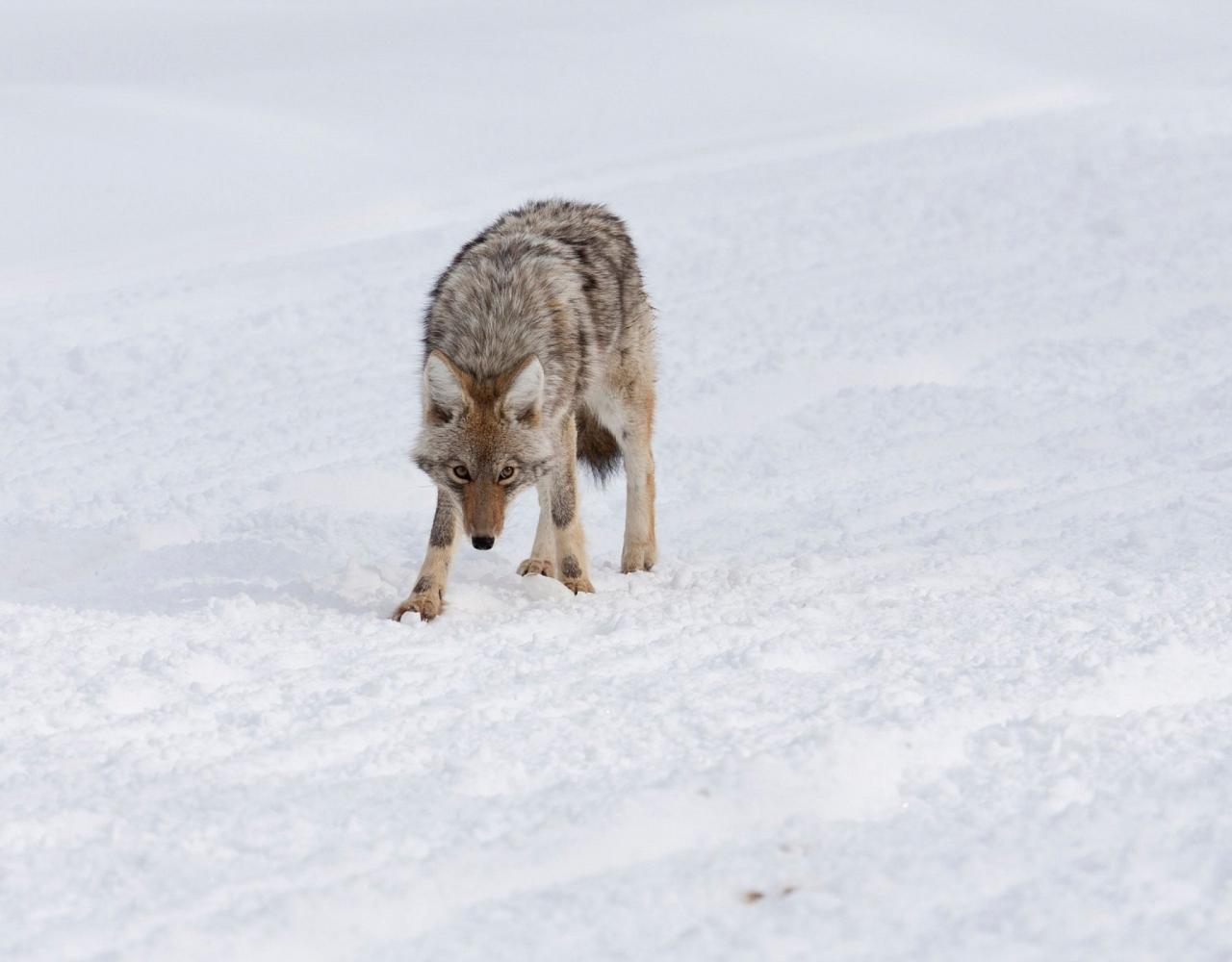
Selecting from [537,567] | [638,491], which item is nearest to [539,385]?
[537,567]

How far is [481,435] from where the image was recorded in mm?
5734

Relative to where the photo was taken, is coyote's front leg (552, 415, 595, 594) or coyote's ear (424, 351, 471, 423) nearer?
coyote's ear (424, 351, 471, 423)

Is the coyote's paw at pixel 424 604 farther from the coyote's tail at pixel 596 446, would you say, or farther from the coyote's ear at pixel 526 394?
the coyote's tail at pixel 596 446

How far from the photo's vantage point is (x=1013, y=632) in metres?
5.02

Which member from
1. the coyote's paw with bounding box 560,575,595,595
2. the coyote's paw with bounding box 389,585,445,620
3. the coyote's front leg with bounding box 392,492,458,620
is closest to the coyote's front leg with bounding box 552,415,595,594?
the coyote's paw with bounding box 560,575,595,595

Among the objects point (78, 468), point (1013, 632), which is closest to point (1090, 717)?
point (1013, 632)

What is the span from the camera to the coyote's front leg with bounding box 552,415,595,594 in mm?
6426

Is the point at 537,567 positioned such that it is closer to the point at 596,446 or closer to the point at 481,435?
the point at 596,446

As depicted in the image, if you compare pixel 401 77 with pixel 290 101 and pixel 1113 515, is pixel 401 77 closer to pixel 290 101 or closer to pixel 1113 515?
pixel 290 101

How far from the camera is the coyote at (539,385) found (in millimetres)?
5750

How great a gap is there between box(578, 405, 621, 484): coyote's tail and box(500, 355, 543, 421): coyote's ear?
1312 millimetres

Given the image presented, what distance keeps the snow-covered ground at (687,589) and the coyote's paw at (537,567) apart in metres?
0.23

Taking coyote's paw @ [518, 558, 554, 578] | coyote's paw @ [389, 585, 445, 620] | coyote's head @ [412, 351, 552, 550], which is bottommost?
coyote's paw @ [518, 558, 554, 578]

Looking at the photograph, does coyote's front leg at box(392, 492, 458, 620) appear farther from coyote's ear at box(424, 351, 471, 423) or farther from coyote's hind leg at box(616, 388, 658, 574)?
coyote's hind leg at box(616, 388, 658, 574)
